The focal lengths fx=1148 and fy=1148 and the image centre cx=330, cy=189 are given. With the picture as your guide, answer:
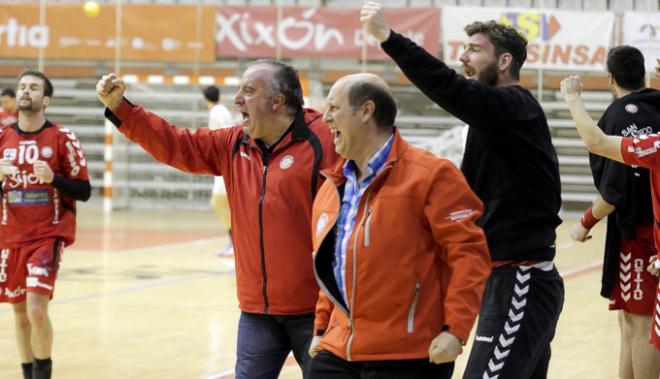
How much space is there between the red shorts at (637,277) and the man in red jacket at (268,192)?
2296mm

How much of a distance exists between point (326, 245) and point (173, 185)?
19.6 metres

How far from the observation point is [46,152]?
7.53 metres

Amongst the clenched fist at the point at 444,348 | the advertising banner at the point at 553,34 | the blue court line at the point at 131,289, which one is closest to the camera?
the clenched fist at the point at 444,348

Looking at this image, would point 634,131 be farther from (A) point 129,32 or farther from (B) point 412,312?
(A) point 129,32

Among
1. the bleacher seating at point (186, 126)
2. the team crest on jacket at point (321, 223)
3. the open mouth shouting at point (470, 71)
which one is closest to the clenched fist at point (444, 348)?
the team crest on jacket at point (321, 223)

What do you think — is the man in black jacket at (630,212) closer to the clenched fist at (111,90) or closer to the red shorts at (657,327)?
the red shorts at (657,327)

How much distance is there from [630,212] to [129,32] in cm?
1633

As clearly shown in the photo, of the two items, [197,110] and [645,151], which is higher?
[645,151]

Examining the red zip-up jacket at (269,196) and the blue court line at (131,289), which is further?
the blue court line at (131,289)

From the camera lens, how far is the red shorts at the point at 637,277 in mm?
6527

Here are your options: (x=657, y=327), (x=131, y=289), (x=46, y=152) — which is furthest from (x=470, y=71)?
(x=131, y=289)

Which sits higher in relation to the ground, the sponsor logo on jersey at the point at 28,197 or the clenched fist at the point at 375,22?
the clenched fist at the point at 375,22

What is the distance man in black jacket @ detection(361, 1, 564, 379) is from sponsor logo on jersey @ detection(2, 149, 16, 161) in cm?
383

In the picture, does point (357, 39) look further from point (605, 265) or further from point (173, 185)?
point (605, 265)
